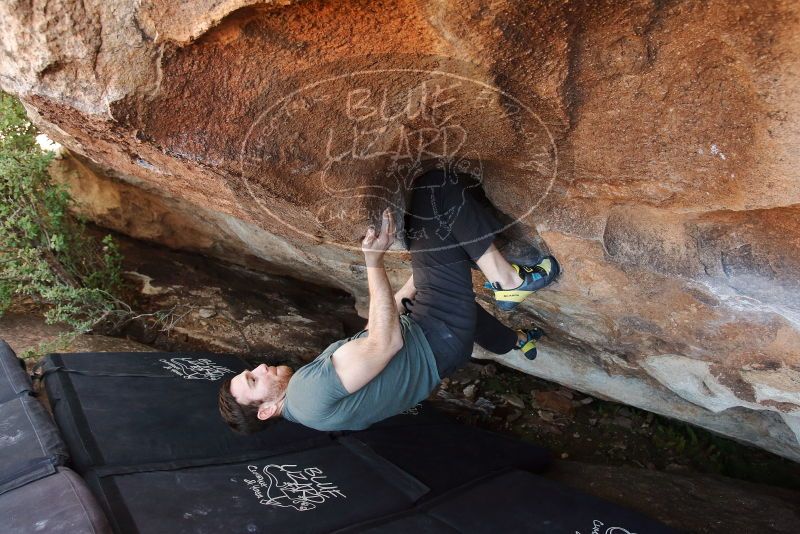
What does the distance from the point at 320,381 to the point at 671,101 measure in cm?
126

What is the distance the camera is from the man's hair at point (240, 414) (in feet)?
7.39

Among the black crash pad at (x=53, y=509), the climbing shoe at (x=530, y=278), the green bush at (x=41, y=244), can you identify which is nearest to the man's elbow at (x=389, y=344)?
the climbing shoe at (x=530, y=278)

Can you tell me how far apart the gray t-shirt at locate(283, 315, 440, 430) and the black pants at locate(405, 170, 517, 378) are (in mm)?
72

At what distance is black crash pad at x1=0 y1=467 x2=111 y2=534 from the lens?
64.6 inches

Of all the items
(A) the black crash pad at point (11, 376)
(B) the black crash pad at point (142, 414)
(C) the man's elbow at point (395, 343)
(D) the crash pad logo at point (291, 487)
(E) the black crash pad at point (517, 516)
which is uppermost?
(C) the man's elbow at point (395, 343)

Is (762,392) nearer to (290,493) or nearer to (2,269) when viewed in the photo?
A: (290,493)

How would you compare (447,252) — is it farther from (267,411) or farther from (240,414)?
(240,414)

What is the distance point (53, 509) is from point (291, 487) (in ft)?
2.79

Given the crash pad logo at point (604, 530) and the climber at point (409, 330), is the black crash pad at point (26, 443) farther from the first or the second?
the crash pad logo at point (604, 530)

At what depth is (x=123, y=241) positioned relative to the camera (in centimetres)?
393

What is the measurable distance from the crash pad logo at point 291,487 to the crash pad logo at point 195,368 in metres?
0.78

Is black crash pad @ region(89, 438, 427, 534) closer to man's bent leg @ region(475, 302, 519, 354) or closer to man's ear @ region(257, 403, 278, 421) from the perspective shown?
man's ear @ region(257, 403, 278, 421)

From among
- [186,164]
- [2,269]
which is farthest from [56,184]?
[186,164]

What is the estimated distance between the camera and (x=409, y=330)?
204 centimetres
